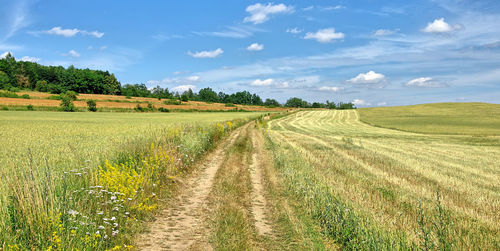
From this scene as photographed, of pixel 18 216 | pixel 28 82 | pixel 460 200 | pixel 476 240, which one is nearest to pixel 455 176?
pixel 460 200

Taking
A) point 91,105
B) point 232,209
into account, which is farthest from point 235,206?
point 91,105

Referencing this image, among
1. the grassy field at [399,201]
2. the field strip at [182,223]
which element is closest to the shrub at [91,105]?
the grassy field at [399,201]

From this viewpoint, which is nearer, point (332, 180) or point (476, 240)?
point (476, 240)

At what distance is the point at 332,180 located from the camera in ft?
31.1

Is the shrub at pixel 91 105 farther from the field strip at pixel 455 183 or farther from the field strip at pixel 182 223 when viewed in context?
the field strip at pixel 455 183

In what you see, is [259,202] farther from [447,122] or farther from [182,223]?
[447,122]

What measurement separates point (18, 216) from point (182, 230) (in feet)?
9.30

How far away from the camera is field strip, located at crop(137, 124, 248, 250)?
5.38 metres

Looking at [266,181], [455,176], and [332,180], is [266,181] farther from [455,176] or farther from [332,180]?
[455,176]

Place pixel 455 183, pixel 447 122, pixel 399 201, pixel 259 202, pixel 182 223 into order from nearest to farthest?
pixel 182 223, pixel 399 201, pixel 259 202, pixel 455 183, pixel 447 122

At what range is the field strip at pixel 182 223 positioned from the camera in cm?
538

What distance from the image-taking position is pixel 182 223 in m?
6.42

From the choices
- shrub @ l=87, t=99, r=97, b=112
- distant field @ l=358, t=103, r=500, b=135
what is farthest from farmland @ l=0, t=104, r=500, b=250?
shrub @ l=87, t=99, r=97, b=112

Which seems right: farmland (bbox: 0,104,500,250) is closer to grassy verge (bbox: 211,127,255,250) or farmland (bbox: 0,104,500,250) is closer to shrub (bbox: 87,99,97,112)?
grassy verge (bbox: 211,127,255,250)
